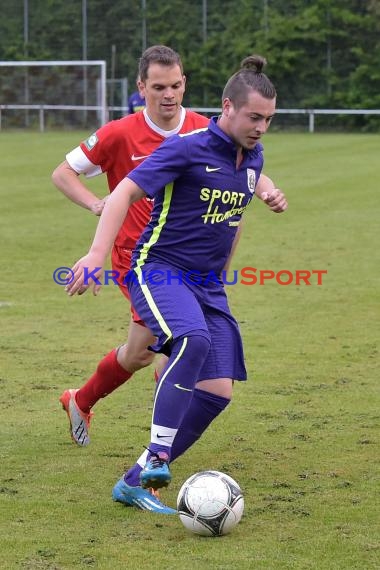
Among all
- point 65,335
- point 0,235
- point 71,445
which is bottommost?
point 0,235

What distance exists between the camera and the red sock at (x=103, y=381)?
5.87 metres

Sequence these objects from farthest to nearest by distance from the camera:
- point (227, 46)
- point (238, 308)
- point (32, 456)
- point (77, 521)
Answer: point (227, 46)
point (238, 308)
point (32, 456)
point (77, 521)

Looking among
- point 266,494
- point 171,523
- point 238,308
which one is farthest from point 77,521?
point 238,308

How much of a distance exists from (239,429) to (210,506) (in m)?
1.75

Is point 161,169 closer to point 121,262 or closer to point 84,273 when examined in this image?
point 84,273

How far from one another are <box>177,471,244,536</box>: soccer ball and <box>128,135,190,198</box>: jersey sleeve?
1.23 metres

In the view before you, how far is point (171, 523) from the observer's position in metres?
4.70

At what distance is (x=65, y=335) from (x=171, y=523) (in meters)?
4.30

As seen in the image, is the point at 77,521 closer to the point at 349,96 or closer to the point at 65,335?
the point at 65,335

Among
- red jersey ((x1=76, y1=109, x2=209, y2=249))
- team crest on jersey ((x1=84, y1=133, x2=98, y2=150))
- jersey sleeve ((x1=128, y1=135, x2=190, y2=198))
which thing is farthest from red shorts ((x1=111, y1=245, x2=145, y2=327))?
jersey sleeve ((x1=128, y1=135, x2=190, y2=198))

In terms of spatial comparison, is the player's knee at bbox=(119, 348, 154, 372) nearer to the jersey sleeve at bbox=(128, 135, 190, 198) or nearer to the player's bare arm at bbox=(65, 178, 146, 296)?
A: the player's bare arm at bbox=(65, 178, 146, 296)

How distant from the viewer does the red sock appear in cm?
587

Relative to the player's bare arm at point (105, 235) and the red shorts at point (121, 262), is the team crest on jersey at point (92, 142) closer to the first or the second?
the red shorts at point (121, 262)

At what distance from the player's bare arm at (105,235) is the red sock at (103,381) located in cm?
112
